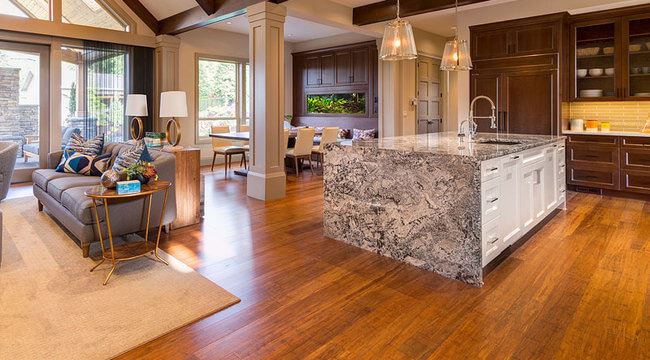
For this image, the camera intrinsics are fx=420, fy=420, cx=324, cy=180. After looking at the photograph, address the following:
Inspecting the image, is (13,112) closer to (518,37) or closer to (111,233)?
(111,233)

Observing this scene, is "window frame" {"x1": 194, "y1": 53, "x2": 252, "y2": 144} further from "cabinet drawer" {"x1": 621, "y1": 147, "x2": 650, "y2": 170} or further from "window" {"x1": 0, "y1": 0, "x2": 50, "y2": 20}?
"cabinet drawer" {"x1": 621, "y1": 147, "x2": 650, "y2": 170}

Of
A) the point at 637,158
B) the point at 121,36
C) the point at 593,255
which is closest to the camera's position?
the point at 593,255

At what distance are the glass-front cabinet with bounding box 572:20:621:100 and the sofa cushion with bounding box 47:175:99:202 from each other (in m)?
6.18

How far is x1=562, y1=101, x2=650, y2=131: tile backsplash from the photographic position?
5637mm

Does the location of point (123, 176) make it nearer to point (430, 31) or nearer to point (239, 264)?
point (239, 264)

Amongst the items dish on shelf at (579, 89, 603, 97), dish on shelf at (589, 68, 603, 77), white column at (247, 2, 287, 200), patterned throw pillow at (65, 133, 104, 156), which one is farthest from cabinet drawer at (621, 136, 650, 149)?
patterned throw pillow at (65, 133, 104, 156)

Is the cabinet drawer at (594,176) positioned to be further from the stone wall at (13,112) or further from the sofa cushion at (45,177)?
the stone wall at (13,112)

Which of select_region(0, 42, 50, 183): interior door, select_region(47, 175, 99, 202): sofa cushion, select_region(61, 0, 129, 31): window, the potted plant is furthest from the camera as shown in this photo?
select_region(61, 0, 129, 31): window

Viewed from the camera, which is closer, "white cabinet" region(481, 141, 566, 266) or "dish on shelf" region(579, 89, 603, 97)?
"white cabinet" region(481, 141, 566, 266)

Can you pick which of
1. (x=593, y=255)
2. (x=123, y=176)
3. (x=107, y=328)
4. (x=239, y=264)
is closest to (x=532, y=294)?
(x=593, y=255)

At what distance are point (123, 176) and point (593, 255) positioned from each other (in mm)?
3605

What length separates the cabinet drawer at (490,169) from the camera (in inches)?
107

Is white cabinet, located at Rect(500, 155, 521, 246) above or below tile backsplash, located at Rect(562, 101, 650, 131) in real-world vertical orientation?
below

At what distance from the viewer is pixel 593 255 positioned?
330cm
